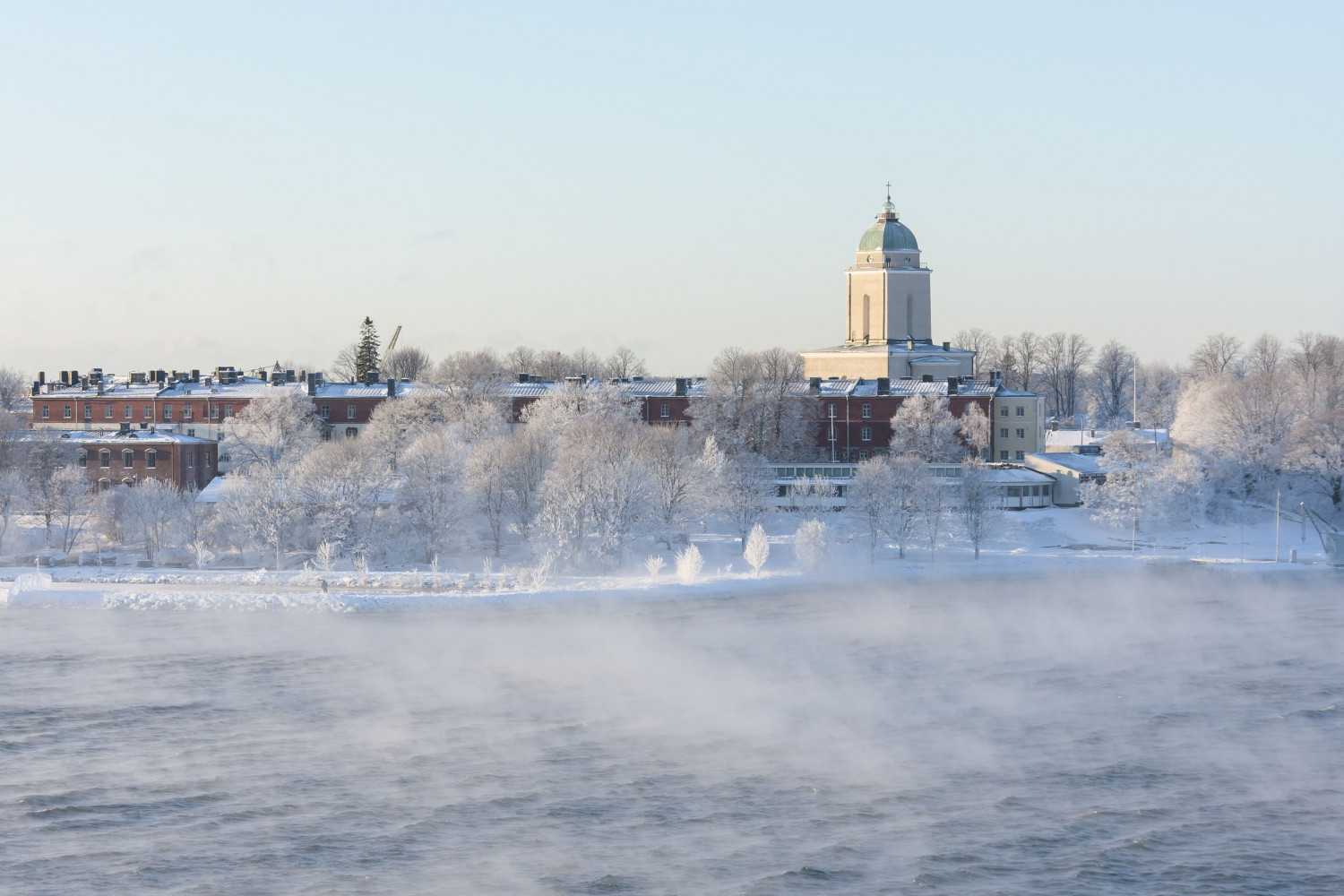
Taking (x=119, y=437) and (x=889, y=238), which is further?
(x=889, y=238)

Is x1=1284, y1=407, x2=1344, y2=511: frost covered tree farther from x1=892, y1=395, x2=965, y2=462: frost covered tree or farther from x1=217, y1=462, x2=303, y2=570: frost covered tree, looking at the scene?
x1=217, y1=462, x2=303, y2=570: frost covered tree

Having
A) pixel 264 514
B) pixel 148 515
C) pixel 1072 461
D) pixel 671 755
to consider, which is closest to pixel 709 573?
pixel 264 514

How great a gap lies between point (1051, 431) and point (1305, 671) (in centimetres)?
6205

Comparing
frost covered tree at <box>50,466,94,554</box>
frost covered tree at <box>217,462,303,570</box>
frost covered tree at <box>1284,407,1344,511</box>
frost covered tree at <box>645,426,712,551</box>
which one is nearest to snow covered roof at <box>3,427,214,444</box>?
frost covered tree at <box>50,466,94,554</box>

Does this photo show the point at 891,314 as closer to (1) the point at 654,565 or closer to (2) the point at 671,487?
(2) the point at 671,487

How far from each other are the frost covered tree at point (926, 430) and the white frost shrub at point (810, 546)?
17341 millimetres

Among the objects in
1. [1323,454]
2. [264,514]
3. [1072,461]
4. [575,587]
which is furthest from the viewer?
[1072,461]

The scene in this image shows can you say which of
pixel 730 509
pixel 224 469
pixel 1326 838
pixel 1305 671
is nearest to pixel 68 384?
pixel 224 469

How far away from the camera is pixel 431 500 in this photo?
Result: 5481cm

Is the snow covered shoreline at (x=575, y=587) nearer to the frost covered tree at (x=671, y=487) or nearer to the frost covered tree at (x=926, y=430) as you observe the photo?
the frost covered tree at (x=671, y=487)

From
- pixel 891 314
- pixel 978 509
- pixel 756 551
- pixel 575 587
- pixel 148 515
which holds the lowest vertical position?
pixel 575 587

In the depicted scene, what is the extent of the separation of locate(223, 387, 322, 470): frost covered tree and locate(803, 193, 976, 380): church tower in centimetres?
2805

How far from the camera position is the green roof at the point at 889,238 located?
3268 inches

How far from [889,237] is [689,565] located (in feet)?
124
